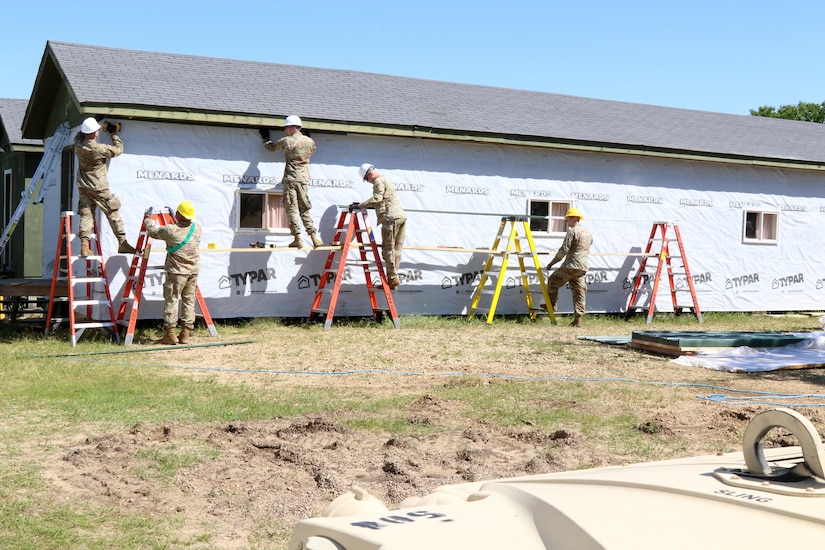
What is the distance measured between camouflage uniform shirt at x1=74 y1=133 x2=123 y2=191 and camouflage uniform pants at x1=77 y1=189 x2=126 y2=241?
0.10 metres

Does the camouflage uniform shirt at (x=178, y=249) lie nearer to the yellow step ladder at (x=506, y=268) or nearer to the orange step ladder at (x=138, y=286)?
the orange step ladder at (x=138, y=286)

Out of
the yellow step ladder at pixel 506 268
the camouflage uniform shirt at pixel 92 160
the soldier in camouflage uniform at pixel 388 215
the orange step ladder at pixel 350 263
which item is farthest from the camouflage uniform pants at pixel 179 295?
the yellow step ladder at pixel 506 268

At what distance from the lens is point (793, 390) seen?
31.4 feet

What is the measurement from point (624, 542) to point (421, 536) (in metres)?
0.44

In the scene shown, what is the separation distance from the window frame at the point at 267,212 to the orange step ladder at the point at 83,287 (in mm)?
2222

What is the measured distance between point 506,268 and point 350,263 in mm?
3208

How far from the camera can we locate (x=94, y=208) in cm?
1285

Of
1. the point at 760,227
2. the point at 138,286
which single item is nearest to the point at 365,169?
the point at 138,286

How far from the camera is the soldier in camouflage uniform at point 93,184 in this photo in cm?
1244

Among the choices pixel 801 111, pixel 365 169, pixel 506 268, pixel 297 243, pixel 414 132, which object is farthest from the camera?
pixel 801 111

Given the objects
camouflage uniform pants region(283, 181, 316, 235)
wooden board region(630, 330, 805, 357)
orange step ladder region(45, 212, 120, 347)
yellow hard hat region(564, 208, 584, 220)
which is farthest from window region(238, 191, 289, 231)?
wooden board region(630, 330, 805, 357)

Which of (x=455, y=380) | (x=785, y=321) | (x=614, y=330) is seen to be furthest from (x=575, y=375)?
(x=785, y=321)

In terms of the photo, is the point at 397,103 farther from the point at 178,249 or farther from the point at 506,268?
the point at 178,249

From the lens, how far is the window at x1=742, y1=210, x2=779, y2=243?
63.0 ft
